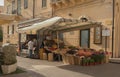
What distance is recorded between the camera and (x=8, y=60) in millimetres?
12281

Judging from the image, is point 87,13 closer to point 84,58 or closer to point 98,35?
point 98,35

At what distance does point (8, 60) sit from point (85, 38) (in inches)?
402

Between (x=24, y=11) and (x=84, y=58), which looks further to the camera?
(x=24, y=11)

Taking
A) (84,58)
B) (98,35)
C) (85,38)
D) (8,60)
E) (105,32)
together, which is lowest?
(84,58)

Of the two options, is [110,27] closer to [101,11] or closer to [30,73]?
[101,11]

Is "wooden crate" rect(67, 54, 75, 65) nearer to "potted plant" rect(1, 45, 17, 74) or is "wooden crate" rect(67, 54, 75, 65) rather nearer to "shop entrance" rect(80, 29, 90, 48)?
"potted plant" rect(1, 45, 17, 74)

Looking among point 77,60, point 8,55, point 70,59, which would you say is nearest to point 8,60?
point 8,55

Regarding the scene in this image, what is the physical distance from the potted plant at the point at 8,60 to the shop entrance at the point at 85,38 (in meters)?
9.63

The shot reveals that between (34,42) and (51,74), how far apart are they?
31.4 ft

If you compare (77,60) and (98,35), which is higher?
(98,35)

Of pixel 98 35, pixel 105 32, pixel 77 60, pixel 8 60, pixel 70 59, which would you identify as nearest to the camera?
pixel 8 60

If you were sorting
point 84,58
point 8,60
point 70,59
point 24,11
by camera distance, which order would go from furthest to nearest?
point 24,11, point 70,59, point 84,58, point 8,60

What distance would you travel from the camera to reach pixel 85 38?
69.7 feet

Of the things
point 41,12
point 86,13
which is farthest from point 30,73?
point 41,12
